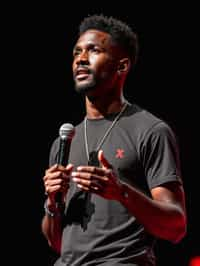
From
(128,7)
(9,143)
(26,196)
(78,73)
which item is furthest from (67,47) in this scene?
(78,73)

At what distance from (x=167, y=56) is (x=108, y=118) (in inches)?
79.6

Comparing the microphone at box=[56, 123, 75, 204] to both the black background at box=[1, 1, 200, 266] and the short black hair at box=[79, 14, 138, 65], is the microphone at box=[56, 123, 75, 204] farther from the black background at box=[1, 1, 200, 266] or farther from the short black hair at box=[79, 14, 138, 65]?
the black background at box=[1, 1, 200, 266]

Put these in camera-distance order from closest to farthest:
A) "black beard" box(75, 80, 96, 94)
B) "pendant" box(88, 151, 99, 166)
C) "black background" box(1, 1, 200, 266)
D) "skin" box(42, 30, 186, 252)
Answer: "skin" box(42, 30, 186, 252) → "pendant" box(88, 151, 99, 166) → "black beard" box(75, 80, 96, 94) → "black background" box(1, 1, 200, 266)

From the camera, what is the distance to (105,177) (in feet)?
5.89

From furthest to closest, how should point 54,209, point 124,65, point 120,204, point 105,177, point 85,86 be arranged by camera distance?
1. point 124,65
2. point 85,86
3. point 54,209
4. point 120,204
5. point 105,177

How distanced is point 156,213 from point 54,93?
92.2 inches

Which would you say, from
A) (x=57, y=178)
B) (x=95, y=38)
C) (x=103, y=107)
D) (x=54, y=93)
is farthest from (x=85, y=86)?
(x=54, y=93)

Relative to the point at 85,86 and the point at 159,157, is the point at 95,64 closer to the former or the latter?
the point at 85,86

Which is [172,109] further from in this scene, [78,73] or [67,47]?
[78,73]

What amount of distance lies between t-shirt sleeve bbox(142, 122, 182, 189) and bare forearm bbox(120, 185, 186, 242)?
11 cm

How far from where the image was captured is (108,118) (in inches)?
90.7

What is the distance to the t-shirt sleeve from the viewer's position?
205 cm

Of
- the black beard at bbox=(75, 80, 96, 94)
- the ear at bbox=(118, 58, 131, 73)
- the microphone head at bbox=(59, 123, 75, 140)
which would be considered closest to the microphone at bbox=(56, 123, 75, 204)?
the microphone head at bbox=(59, 123, 75, 140)

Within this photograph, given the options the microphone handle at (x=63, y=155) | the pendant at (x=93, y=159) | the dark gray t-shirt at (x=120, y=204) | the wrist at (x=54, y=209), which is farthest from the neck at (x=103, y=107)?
the wrist at (x=54, y=209)
